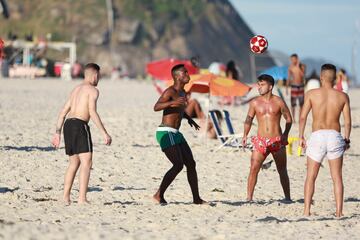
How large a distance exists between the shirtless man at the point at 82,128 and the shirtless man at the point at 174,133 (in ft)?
2.50

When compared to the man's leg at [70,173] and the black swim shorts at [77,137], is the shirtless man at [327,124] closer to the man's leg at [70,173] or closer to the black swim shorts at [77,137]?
the black swim shorts at [77,137]

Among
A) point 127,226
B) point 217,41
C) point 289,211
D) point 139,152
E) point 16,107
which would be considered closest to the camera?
point 127,226

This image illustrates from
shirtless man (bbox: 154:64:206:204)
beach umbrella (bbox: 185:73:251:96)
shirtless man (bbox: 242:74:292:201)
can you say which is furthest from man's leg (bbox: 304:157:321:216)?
beach umbrella (bbox: 185:73:251:96)

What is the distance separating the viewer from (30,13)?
110938mm

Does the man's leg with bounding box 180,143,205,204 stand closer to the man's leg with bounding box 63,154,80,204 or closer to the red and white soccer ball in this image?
the man's leg with bounding box 63,154,80,204

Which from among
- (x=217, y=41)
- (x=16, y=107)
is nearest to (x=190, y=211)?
(x=16, y=107)

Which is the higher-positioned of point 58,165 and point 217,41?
point 217,41

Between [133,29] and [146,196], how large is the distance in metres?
96.7

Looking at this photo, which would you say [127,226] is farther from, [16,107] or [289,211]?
[16,107]

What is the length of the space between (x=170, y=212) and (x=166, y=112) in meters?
1.15

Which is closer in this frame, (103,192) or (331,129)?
(331,129)

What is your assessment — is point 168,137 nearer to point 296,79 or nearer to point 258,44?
point 258,44

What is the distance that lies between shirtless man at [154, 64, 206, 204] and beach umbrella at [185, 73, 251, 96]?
279 inches

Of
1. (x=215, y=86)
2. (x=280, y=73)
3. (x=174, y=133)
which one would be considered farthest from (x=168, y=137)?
(x=280, y=73)
